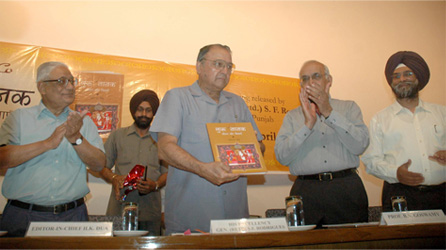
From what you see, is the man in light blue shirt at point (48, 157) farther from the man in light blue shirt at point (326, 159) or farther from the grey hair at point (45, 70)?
the man in light blue shirt at point (326, 159)

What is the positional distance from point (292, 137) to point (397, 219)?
841mm

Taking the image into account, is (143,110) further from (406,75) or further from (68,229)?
(406,75)

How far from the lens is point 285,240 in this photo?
1.25m

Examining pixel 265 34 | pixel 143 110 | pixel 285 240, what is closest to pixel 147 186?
pixel 143 110

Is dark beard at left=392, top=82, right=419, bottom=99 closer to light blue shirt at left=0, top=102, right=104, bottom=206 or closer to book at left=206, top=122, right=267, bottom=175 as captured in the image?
book at left=206, top=122, right=267, bottom=175

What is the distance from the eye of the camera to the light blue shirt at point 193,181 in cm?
187

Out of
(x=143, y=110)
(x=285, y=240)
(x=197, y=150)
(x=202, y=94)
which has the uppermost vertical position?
(x=143, y=110)

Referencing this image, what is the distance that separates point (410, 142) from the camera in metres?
2.37

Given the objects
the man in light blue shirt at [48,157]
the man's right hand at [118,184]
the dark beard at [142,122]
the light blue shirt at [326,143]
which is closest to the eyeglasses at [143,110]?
the dark beard at [142,122]

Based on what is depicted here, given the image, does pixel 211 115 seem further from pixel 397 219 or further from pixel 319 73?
pixel 397 219

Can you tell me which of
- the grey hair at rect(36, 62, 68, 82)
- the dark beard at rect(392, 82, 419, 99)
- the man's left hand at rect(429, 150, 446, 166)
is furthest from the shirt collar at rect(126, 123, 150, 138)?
the man's left hand at rect(429, 150, 446, 166)

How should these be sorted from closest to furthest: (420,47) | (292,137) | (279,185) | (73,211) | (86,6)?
(73,211), (292,137), (86,6), (279,185), (420,47)

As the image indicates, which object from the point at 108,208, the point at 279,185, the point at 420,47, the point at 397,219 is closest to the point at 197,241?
the point at 397,219

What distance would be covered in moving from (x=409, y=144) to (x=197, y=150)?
5.05 ft
